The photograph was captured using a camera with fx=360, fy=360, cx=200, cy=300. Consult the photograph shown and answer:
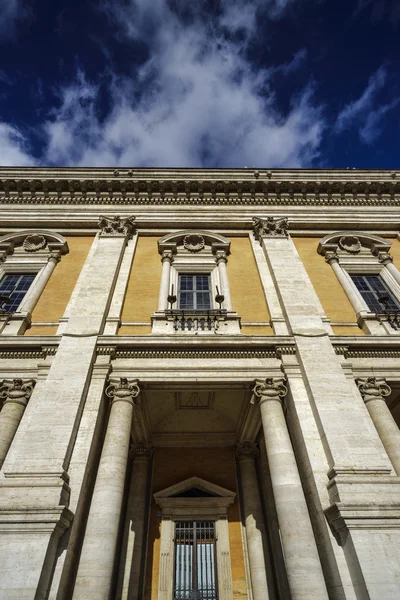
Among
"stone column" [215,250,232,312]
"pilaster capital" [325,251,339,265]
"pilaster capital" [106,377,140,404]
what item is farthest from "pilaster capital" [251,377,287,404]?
"pilaster capital" [325,251,339,265]

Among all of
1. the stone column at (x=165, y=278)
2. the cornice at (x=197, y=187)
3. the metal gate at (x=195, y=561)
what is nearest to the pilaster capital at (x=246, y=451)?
the metal gate at (x=195, y=561)

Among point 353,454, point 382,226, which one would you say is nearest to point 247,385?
point 353,454

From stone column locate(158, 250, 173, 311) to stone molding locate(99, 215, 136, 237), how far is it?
5.36ft

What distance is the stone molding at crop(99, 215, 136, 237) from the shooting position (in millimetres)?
12273

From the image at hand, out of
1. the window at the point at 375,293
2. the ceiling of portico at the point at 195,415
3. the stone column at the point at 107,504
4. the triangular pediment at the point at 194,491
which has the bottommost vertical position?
the stone column at the point at 107,504

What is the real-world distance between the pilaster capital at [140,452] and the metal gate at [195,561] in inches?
75.3

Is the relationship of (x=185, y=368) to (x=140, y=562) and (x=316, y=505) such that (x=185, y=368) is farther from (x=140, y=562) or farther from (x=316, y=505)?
(x=140, y=562)

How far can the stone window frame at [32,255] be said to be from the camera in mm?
10560

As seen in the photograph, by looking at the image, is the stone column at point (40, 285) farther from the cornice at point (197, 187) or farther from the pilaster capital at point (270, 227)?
the pilaster capital at point (270, 227)

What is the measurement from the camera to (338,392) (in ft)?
25.7

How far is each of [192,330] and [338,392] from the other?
384 cm

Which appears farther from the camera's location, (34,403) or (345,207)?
(345,207)

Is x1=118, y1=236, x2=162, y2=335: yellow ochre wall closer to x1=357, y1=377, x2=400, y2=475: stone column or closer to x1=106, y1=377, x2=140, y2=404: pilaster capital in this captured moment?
x1=106, y1=377, x2=140, y2=404: pilaster capital

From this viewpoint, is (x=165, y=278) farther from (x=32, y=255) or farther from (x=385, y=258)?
(x=385, y=258)
